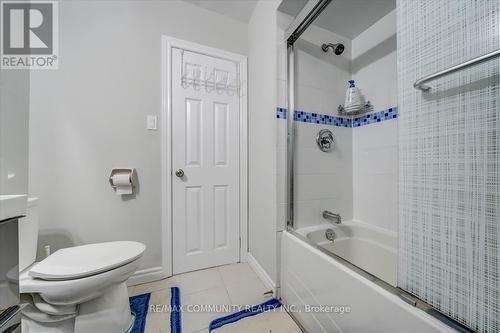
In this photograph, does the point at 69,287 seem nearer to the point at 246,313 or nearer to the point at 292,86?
the point at 246,313

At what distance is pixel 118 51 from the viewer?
137cm

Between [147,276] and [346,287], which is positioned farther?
[147,276]

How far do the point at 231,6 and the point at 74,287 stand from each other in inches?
84.5

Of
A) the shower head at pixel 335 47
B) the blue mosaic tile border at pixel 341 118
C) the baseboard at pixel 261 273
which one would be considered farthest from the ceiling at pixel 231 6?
the baseboard at pixel 261 273

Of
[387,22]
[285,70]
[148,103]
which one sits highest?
[387,22]

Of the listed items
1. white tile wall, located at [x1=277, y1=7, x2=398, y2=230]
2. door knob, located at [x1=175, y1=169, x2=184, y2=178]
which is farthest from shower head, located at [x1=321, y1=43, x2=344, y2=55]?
door knob, located at [x1=175, y1=169, x2=184, y2=178]

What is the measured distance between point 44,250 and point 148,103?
1214 millimetres

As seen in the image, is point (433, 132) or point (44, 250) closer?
point (433, 132)

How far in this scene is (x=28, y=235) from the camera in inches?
38.5

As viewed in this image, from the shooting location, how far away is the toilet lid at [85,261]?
84 cm

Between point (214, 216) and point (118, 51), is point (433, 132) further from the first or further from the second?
point (118, 51)

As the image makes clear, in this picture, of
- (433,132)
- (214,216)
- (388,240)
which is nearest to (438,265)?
(433,132)

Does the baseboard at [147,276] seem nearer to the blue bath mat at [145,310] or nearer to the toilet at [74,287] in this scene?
the blue bath mat at [145,310]

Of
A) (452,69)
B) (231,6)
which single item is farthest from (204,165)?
(452,69)
